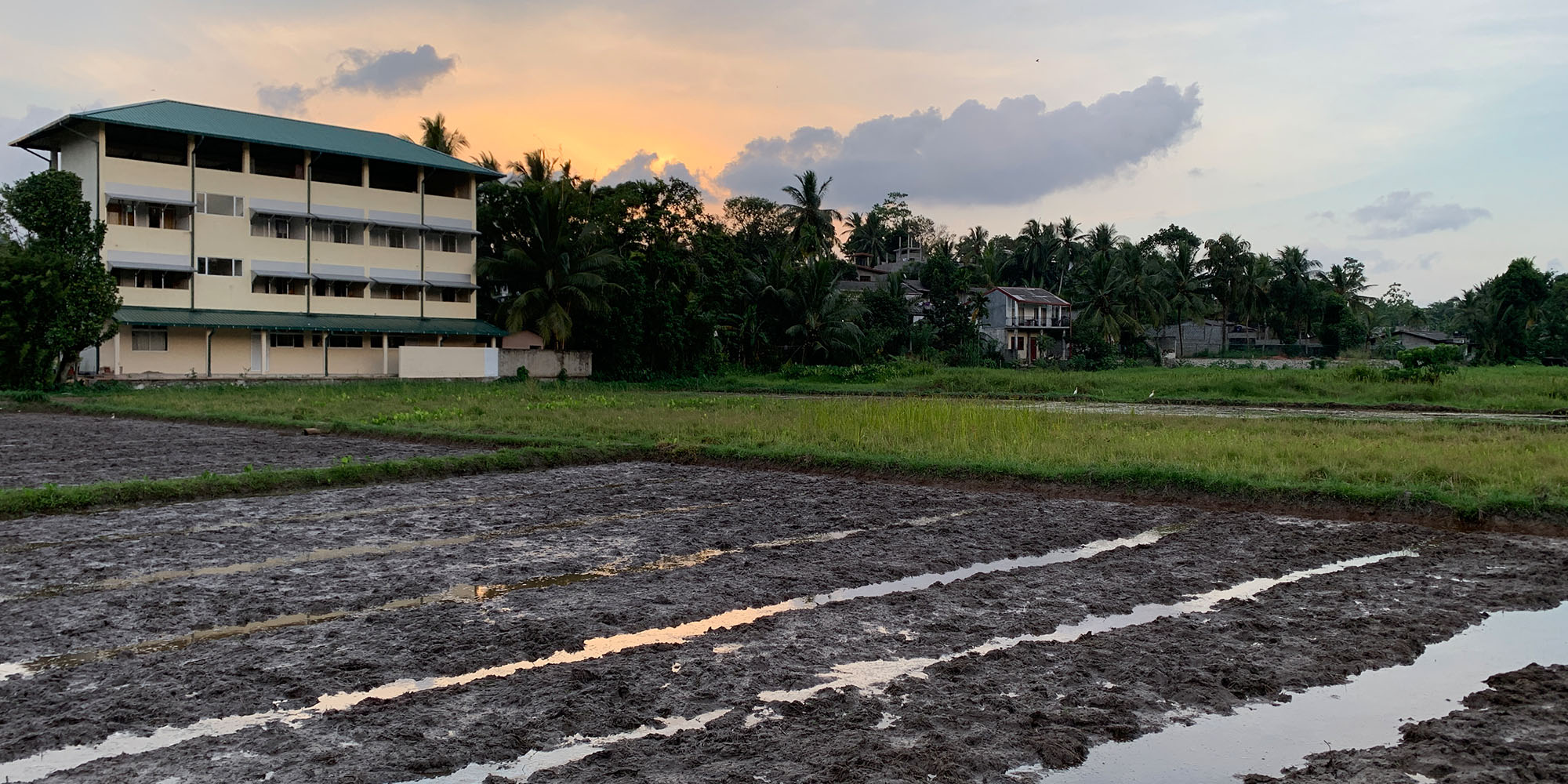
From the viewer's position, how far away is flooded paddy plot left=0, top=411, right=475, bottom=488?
1435 cm

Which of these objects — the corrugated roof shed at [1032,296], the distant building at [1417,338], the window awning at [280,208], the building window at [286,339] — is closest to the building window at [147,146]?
the window awning at [280,208]

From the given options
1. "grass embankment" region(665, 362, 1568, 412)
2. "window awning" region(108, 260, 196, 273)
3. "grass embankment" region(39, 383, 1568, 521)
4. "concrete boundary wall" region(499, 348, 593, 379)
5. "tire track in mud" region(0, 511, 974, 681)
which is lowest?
"tire track in mud" region(0, 511, 974, 681)

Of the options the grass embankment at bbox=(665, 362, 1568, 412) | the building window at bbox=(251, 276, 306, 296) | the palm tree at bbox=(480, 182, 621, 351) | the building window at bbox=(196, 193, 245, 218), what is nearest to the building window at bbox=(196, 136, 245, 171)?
the building window at bbox=(196, 193, 245, 218)

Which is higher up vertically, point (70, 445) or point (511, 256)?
point (511, 256)

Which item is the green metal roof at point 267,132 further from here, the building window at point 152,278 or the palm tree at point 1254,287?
the palm tree at point 1254,287

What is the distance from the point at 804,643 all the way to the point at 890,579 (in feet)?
6.80

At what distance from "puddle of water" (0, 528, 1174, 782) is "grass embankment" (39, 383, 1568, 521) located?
443 centimetres

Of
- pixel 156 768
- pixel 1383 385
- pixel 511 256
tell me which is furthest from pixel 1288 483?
pixel 511 256

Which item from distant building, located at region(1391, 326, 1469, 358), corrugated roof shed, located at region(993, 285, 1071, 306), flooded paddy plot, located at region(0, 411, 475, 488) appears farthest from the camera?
distant building, located at region(1391, 326, 1469, 358)

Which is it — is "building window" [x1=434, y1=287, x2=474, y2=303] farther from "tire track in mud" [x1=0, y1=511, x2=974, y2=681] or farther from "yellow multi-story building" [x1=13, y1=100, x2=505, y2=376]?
"tire track in mud" [x1=0, y1=511, x2=974, y2=681]

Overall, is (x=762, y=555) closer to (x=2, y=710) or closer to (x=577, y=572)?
(x=577, y=572)

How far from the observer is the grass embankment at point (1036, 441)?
12.5 metres

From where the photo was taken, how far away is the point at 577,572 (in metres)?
8.56

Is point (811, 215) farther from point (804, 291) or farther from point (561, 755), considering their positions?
point (561, 755)
